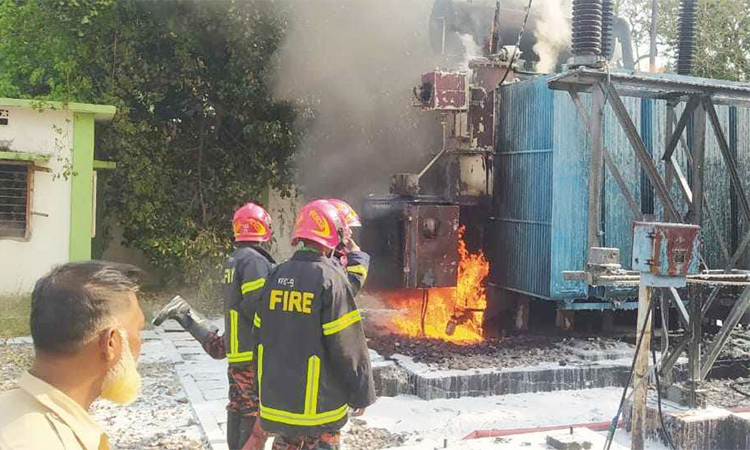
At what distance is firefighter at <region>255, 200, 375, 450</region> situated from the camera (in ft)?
12.4

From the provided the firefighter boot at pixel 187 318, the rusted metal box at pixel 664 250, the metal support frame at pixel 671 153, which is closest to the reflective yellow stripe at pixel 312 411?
the firefighter boot at pixel 187 318

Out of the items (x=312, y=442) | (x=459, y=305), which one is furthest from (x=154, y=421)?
(x=459, y=305)

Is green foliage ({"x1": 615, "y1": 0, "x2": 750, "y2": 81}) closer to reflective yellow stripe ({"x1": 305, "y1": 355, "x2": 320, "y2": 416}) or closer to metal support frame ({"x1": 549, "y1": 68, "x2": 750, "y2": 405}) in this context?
metal support frame ({"x1": 549, "y1": 68, "x2": 750, "y2": 405})

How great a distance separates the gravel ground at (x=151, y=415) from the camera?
573 cm

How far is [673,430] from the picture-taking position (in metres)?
5.91

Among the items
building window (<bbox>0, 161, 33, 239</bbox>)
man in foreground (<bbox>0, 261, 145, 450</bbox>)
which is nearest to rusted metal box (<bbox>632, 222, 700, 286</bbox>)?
man in foreground (<bbox>0, 261, 145, 450</bbox>)

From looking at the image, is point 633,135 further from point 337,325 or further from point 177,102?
point 177,102

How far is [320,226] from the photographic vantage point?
13.4 feet

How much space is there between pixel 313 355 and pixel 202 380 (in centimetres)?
447

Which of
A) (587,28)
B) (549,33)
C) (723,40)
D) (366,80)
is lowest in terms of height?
(587,28)

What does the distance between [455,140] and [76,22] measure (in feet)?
25.6

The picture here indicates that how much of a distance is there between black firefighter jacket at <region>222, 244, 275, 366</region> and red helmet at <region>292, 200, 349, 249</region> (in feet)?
2.94

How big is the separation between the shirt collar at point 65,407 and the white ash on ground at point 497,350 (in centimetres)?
658

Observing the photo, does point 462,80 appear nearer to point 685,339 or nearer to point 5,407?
point 685,339
